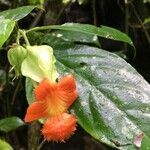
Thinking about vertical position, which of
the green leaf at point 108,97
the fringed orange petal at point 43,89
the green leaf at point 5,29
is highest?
the green leaf at point 5,29

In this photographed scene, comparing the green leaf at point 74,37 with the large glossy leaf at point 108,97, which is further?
the green leaf at point 74,37

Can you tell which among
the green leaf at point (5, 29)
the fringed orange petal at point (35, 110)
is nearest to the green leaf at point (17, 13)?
the green leaf at point (5, 29)

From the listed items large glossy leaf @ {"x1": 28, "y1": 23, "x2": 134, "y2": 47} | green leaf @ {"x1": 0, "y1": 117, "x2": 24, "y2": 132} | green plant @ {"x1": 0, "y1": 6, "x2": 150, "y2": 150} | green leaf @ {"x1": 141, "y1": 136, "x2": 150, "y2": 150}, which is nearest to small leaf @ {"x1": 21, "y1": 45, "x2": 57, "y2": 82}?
green plant @ {"x1": 0, "y1": 6, "x2": 150, "y2": 150}

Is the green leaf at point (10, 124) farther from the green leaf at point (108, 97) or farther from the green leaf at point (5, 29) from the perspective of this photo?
the green leaf at point (5, 29)

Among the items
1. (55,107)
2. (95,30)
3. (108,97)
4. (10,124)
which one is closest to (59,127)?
(55,107)

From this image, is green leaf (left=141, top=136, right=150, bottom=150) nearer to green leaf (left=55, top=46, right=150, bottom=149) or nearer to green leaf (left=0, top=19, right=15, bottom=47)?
green leaf (left=55, top=46, right=150, bottom=149)

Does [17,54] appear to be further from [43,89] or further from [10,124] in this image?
[10,124]
